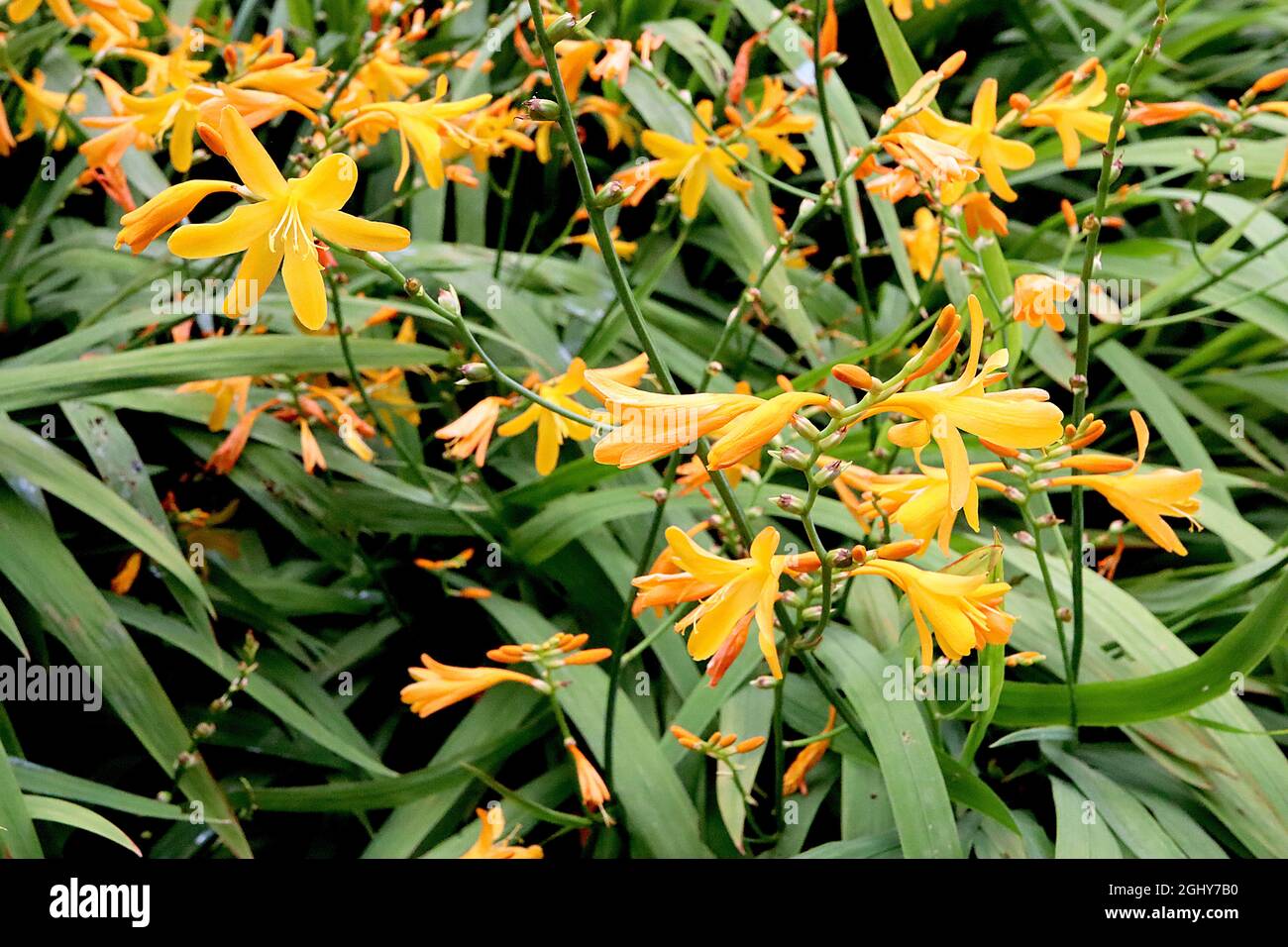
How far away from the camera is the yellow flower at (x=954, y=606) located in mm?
737

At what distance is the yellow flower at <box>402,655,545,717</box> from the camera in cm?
104

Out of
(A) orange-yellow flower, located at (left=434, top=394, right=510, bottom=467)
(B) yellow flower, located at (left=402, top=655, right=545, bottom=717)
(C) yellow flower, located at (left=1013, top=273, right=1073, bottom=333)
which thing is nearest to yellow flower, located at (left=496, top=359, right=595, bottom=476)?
(A) orange-yellow flower, located at (left=434, top=394, right=510, bottom=467)

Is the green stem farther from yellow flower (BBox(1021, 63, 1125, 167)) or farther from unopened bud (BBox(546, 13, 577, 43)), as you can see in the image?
unopened bud (BBox(546, 13, 577, 43))

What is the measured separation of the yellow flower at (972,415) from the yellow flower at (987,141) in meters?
0.54

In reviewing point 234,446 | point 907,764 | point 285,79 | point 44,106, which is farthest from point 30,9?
point 907,764

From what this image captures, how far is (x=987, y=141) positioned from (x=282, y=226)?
0.81 m

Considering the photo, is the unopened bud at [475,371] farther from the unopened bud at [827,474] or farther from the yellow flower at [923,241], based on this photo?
the yellow flower at [923,241]

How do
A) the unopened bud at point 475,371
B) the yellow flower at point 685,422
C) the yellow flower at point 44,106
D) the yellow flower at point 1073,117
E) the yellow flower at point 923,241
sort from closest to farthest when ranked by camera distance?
1. the yellow flower at point 685,422
2. the unopened bud at point 475,371
3. the yellow flower at point 1073,117
4. the yellow flower at point 923,241
5. the yellow flower at point 44,106

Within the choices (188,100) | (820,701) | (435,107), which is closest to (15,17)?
(188,100)

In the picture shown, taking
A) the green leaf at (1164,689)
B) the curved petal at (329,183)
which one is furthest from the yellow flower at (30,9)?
the green leaf at (1164,689)

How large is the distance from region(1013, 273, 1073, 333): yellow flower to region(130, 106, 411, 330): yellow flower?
23.3 inches

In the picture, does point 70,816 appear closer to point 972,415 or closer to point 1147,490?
point 972,415
